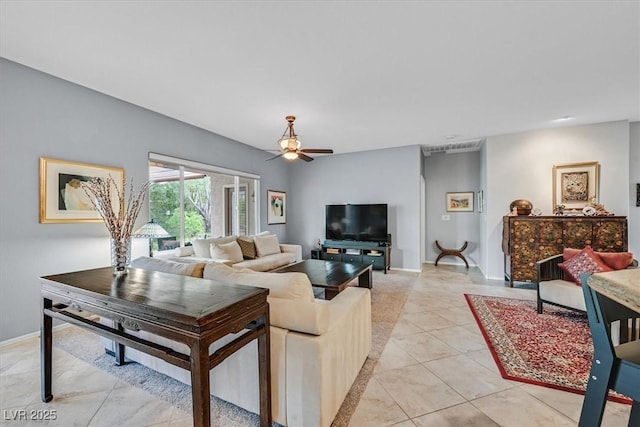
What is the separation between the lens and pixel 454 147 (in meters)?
6.11

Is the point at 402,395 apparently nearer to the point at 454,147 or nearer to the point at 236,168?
the point at 236,168

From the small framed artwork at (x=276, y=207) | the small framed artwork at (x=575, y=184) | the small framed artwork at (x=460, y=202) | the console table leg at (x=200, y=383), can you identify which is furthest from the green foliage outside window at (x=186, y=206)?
the small framed artwork at (x=575, y=184)

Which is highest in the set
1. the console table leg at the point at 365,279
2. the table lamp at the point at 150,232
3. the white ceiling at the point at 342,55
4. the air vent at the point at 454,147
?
the air vent at the point at 454,147

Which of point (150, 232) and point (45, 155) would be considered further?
point (150, 232)

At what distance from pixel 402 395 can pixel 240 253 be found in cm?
339

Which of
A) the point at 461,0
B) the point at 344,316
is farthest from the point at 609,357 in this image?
the point at 461,0

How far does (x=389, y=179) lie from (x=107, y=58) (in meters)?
5.05

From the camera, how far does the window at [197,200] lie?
4.18 metres

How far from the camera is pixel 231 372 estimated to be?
1.69 m

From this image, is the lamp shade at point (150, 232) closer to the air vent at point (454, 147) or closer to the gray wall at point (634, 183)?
the air vent at point (454, 147)

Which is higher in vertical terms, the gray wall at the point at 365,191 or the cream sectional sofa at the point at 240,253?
the gray wall at the point at 365,191

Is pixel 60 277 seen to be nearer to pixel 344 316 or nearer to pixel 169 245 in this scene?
pixel 344 316

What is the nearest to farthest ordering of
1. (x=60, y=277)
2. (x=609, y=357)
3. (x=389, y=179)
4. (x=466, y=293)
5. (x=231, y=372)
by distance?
(x=609, y=357) → (x=231, y=372) → (x=60, y=277) → (x=466, y=293) → (x=389, y=179)

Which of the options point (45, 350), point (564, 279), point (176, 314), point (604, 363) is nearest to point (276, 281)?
point (176, 314)
